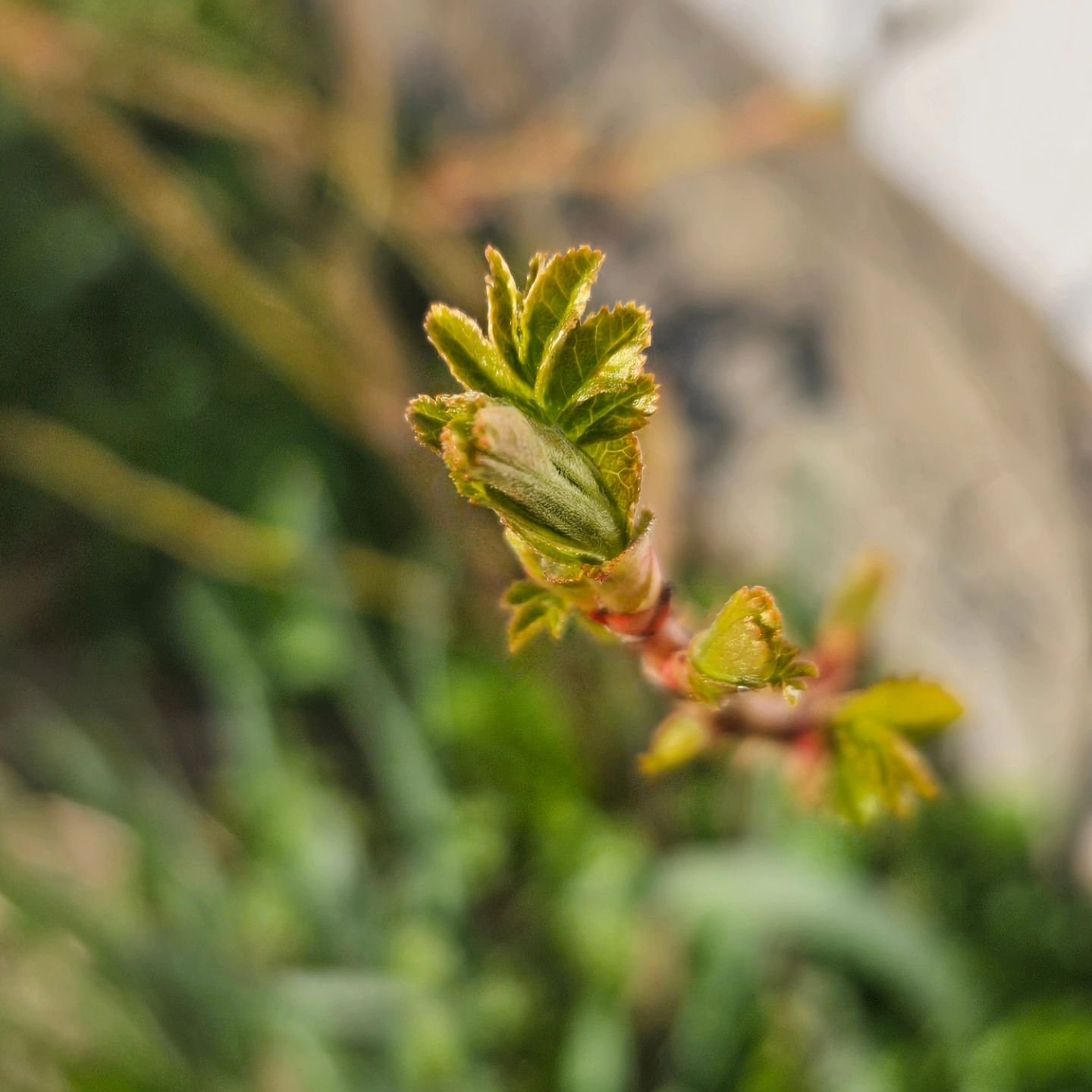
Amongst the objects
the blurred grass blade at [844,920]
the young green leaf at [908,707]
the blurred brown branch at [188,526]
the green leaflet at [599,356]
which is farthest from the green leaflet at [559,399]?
the blurred brown branch at [188,526]

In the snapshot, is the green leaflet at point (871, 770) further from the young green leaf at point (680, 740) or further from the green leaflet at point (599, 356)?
the green leaflet at point (599, 356)

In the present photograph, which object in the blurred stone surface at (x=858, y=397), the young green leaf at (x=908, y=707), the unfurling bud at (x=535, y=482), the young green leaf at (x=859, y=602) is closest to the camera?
the unfurling bud at (x=535, y=482)

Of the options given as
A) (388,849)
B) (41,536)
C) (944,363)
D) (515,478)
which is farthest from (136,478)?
(515,478)

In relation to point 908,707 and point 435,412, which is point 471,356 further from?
point 908,707

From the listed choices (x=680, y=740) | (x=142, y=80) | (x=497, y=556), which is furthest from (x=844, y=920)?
(x=142, y=80)

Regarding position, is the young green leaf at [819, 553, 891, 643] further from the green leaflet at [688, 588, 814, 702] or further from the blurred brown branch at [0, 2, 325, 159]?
the blurred brown branch at [0, 2, 325, 159]

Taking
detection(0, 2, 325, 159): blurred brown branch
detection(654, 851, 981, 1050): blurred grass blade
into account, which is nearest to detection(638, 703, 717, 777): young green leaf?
detection(654, 851, 981, 1050): blurred grass blade
